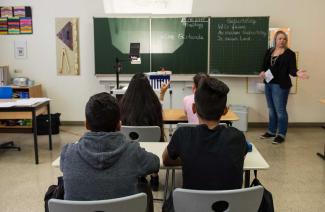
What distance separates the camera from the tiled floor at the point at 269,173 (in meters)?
3.22

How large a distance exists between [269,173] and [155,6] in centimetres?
344

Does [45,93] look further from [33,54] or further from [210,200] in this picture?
[210,200]

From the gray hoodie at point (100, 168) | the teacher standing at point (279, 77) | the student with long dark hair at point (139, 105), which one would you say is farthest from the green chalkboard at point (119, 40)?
the gray hoodie at point (100, 168)


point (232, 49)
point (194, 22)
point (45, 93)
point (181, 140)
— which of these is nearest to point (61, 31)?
point (45, 93)

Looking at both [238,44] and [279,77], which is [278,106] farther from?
[238,44]

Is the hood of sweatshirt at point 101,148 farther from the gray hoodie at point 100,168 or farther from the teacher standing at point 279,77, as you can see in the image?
the teacher standing at point 279,77

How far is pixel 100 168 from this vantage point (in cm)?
153

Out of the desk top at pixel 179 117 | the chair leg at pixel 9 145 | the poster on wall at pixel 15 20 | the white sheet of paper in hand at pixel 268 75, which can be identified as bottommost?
the chair leg at pixel 9 145

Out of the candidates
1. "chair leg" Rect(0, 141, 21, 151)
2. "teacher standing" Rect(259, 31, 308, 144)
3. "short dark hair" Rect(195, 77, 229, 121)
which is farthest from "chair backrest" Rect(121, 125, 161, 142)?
"teacher standing" Rect(259, 31, 308, 144)

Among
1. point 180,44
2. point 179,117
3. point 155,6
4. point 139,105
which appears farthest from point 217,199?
point 155,6

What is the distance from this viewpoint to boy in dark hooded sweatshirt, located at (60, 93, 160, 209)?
1.54 meters

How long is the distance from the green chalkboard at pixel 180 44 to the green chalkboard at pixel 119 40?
0.14m

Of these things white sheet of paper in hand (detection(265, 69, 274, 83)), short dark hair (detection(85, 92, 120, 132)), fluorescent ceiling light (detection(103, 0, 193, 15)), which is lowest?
short dark hair (detection(85, 92, 120, 132))

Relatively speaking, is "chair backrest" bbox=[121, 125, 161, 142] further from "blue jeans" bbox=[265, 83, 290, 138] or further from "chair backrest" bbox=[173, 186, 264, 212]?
"blue jeans" bbox=[265, 83, 290, 138]
